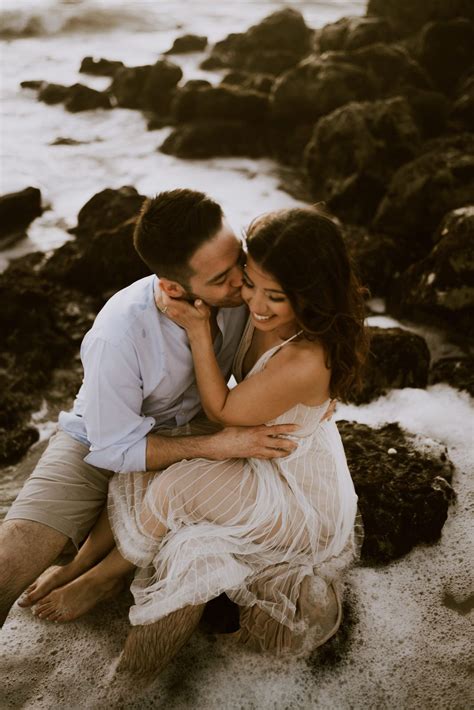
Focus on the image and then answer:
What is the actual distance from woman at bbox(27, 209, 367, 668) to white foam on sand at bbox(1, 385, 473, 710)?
125 mm

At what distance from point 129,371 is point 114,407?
0.54 feet

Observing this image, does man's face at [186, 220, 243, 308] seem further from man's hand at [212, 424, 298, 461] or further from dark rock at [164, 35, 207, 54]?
dark rock at [164, 35, 207, 54]

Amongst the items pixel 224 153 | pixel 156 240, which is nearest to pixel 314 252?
pixel 156 240

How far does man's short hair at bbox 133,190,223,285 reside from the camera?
259 centimetres

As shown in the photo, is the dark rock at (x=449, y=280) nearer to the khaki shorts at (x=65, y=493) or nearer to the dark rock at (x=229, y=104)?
the khaki shorts at (x=65, y=493)

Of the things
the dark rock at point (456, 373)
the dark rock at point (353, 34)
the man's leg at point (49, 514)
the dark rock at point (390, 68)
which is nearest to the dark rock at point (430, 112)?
the dark rock at point (390, 68)

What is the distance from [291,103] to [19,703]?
7.52 m

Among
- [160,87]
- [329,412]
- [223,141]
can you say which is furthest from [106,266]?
[160,87]

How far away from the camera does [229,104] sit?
28.0 feet

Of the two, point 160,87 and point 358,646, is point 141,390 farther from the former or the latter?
point 160,87

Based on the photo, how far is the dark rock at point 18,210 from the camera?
21.9 feet

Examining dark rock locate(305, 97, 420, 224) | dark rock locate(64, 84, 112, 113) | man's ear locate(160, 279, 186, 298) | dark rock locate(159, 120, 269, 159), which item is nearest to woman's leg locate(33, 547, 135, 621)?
man's ear locate(160, 279, 186, 298)

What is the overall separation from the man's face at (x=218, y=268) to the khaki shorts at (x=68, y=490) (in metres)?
0.71

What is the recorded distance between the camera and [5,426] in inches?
165
